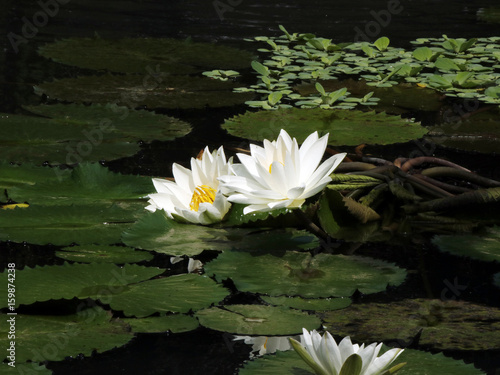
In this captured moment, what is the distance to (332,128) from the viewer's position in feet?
10.2

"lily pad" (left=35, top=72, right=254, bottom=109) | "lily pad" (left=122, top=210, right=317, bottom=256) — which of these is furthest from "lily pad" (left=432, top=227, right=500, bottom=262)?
A: "lily pad" (left=35, top=72, right=254, bottom=109)

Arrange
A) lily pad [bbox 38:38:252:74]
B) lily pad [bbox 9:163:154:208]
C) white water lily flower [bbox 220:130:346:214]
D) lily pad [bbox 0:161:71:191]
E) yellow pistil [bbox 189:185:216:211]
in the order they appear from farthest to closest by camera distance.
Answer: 1. lily pad [bbox 38:38:252:74]
2. lily pad [bbox 0:161:71:191]
3. lily pad [bbox 9:163:154:208]
4. yellow pistil [bbox 189:185:216:211]
5. white water lily flower [bbox 220:130:346:214]

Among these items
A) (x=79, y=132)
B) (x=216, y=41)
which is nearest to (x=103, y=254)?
(x=79, y=132)

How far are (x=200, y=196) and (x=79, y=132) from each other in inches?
39.7

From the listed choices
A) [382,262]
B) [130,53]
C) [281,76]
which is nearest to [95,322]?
[382,262]

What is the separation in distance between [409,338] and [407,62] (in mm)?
2952

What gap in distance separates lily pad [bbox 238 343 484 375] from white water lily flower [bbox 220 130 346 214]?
19.3 inches

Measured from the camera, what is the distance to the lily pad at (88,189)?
89.6 inches

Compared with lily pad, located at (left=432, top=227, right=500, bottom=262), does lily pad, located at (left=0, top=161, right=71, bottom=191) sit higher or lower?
higher

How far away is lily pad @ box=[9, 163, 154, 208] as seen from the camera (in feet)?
7.47

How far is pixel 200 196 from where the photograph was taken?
2.10 meters

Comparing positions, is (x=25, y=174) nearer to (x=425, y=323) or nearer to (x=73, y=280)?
(x=73, y=280)

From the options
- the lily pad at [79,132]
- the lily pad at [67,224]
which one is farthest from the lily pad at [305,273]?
the lily pad at [79,132]

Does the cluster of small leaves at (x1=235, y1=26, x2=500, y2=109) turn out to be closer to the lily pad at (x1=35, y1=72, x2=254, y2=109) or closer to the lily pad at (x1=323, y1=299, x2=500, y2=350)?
the lily pad at (x1=35, y1=72, x2=254, y2=109)
